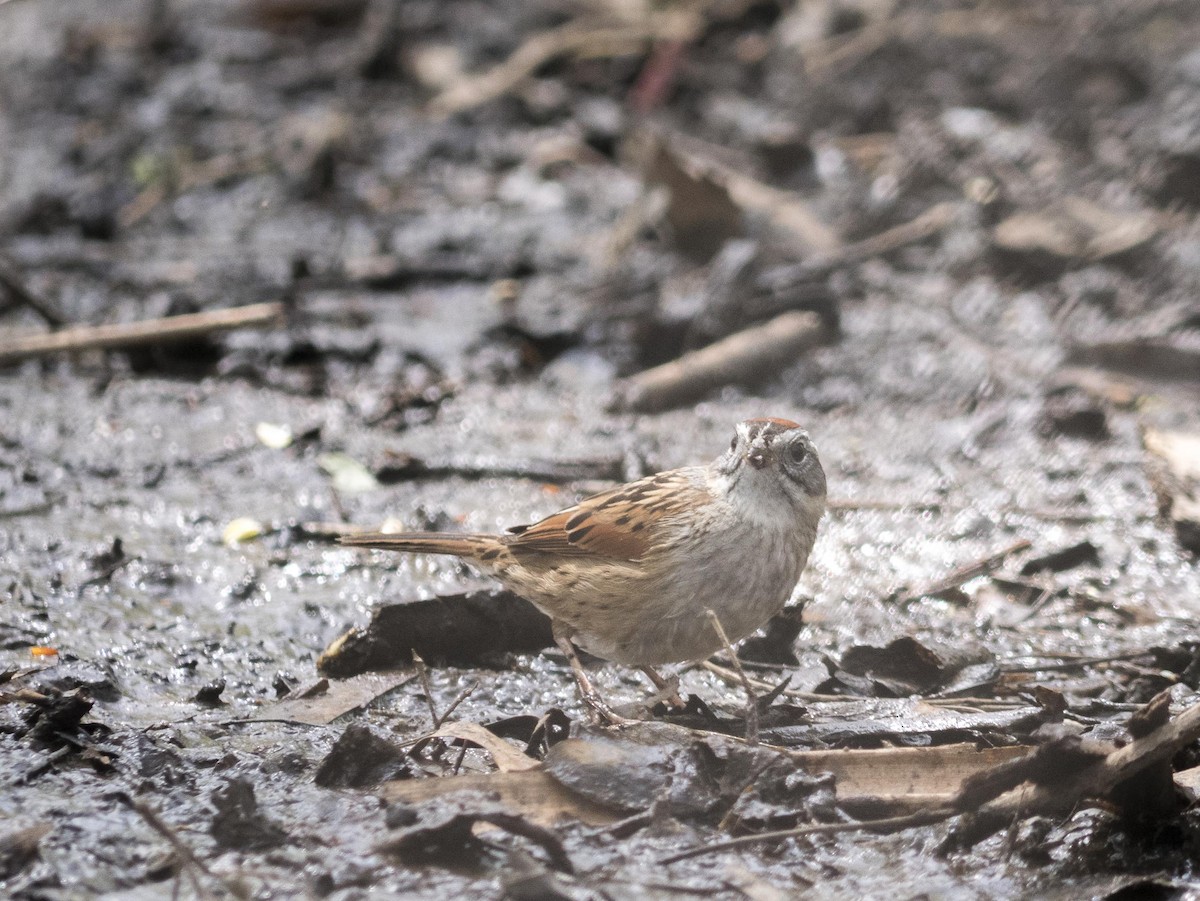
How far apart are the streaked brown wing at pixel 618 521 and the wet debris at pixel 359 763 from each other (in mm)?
992

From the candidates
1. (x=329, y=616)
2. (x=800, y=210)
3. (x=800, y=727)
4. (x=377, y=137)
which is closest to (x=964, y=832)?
(x=800, y=727)

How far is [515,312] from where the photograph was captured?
7898 millimetres

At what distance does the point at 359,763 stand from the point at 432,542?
1080 millimetres

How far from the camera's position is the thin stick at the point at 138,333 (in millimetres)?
6875

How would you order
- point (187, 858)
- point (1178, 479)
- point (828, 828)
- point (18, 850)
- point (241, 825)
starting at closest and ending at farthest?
point (187, 858) → point (18, 850) → point (241, 825) → point (828, 828) → point (1178, 479)

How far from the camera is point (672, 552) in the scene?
4.16 meters

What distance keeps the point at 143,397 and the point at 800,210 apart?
4.20 m

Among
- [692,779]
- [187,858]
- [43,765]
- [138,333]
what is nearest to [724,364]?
[138,333]

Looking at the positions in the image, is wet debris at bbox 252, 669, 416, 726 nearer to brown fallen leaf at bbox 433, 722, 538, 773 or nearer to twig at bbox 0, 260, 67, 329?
brown fallen leaf at bbox 433, 722, 538, 773

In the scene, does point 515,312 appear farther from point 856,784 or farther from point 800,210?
point 856,784

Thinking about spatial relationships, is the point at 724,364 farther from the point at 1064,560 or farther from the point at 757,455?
the point at 757,455

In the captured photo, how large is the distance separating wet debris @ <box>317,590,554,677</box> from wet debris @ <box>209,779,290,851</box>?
41.4 inches

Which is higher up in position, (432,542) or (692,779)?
(432,542)

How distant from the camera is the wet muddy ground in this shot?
3404mm
